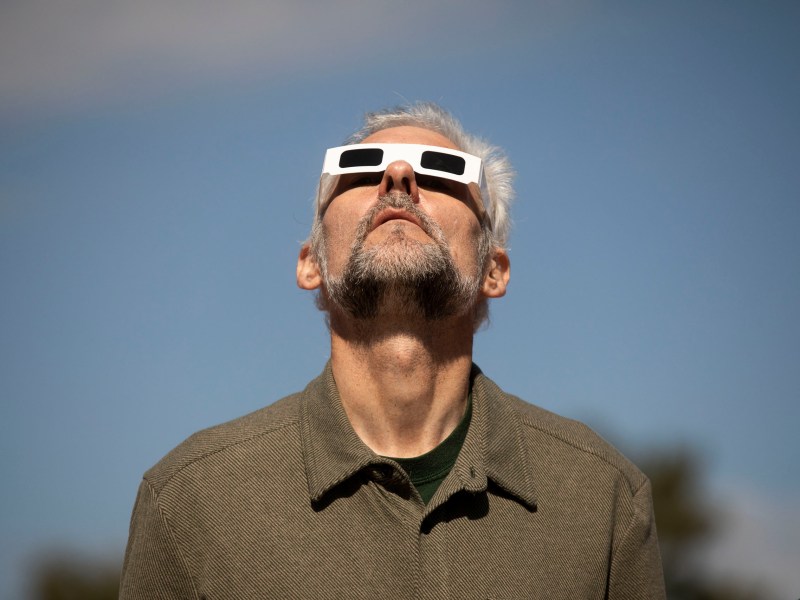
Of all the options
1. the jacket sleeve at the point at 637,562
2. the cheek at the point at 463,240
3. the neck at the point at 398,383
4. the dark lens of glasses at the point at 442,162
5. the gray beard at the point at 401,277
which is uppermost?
the dark lens of glasses at the point at 442,162

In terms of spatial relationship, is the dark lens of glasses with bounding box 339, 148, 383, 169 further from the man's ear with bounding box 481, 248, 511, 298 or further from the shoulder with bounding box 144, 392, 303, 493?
the shoulder with bounding box 144, 392, 303, 493

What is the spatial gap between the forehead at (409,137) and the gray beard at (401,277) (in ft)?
1.83

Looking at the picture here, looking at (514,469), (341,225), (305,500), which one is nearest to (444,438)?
(514,469)

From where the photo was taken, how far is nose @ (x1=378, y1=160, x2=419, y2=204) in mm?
5172

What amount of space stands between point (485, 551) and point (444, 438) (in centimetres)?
59

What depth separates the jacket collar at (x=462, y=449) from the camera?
4.86 metres

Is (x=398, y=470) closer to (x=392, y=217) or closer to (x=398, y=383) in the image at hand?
(x=398, y=383)

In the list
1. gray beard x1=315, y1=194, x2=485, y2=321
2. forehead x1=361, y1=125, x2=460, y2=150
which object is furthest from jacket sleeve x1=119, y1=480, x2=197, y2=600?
forehead x1=361, y1=125, x2=460, y2=150

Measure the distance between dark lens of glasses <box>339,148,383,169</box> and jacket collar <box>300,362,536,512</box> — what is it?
1024 mm

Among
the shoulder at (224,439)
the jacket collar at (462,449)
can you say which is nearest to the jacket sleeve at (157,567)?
the shoulder at (224,439)

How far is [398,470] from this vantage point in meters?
4.85

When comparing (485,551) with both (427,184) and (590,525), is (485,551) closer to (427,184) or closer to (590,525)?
(590,525)

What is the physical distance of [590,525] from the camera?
5133 millimetres

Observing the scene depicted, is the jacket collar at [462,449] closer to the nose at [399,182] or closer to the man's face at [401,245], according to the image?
the man's face at [401,245]
